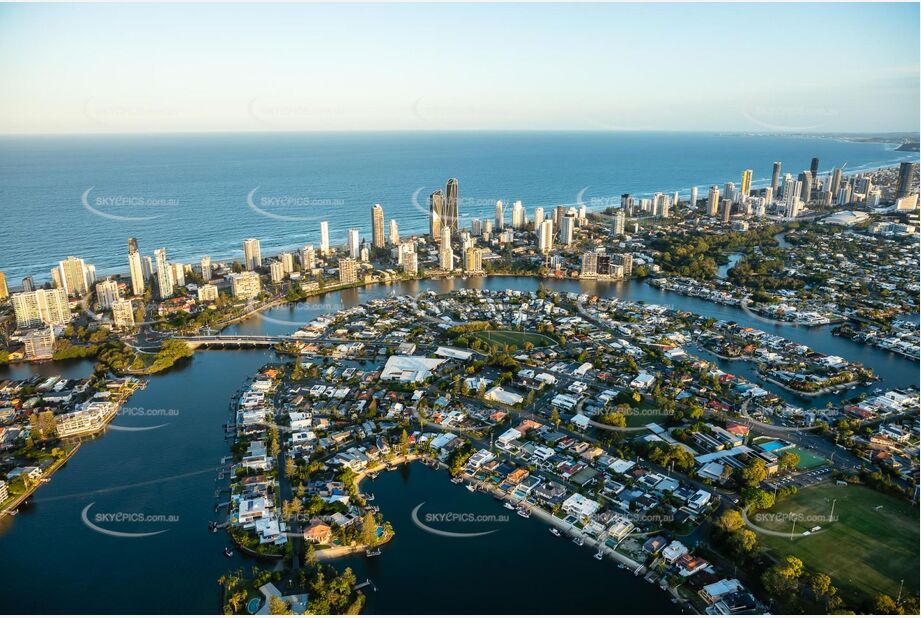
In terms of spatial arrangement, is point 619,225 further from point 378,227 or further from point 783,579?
point 783,579

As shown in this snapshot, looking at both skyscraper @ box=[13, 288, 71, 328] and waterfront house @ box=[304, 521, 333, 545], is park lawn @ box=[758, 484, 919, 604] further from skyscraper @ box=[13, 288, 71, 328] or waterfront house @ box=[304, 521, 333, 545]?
skyscraper @ box=[13, 288, 71, 328]

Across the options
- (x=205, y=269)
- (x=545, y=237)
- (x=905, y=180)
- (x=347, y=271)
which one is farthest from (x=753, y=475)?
(x=905, y=180)

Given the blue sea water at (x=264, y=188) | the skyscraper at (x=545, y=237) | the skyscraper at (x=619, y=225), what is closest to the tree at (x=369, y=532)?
the blue sea water at (x=264, y=188)

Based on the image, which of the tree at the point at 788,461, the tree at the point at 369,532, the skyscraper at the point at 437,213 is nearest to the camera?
the tree at the point at 369,532

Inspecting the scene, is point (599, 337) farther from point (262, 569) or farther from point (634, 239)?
point (634, 239)

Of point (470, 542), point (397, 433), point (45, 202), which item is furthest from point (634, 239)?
point (45, 202)

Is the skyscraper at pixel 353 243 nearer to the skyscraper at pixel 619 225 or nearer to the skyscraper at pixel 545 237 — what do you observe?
the skyscraper at pixel 545 237
